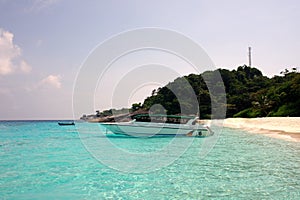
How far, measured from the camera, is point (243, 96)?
2229 inches

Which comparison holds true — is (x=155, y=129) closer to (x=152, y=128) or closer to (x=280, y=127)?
(x=152, y=128)

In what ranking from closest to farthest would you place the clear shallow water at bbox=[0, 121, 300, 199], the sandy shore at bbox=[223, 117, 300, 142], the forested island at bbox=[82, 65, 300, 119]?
1. the clear shallow water at bbox=[0, 121, 300, 199]
2. the sandy shore at bbox=[223, 117, 300, 142]
3. the forested island at bbox=[82, 65, 300, 119]

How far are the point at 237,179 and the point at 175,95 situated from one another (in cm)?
5461

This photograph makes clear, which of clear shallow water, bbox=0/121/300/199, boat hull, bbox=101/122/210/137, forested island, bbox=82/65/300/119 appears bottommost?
clear shallow water, bbox=0/121/300/199

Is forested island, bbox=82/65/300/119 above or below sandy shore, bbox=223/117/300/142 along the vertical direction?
above

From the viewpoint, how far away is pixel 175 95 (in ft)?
205

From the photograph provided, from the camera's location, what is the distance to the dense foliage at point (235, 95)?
3911 cm

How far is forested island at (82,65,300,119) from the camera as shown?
38719 mm

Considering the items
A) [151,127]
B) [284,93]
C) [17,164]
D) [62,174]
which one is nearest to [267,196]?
[62,174]

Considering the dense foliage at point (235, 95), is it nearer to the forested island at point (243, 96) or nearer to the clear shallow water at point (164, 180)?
the forested island at point (243, 96)

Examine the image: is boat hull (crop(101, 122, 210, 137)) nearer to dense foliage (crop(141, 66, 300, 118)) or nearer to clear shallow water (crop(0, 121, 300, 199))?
clear shallow water (crop(0, 121, 300, 199))

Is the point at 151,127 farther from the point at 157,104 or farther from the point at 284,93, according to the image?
the point at 157,104

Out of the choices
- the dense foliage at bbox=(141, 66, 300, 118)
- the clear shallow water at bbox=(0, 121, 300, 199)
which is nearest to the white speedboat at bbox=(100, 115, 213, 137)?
the clear shallow water at bbox=(0, 121, 300, 199)

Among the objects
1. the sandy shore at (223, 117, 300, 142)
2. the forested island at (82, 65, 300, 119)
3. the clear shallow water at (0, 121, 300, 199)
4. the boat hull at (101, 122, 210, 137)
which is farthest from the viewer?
the forested island at (82, 65, 300, 119)
